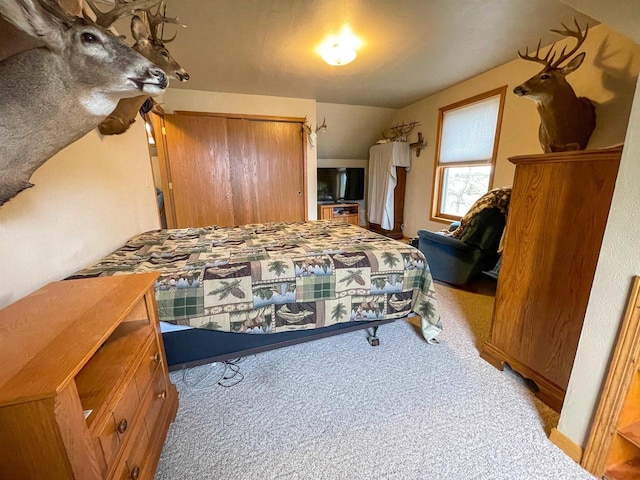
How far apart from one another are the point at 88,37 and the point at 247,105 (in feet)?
10.9

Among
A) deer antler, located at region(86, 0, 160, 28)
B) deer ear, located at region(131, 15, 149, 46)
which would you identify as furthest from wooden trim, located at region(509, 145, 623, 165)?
deer ear, located at region(131, 15, 149, 46)

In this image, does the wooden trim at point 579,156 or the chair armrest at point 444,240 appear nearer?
the wooden trim at point 579,156

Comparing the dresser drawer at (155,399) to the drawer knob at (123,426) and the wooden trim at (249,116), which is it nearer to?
the drawer knob at (123,426)

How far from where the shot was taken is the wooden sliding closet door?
12.8ft

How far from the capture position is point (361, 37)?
2.39 meters

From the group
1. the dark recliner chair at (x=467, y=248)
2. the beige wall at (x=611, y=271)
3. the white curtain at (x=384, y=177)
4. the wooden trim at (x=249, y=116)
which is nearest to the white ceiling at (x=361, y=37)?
the wooden trim at (x=249, y=116)

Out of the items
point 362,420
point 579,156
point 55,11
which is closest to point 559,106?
point 579,156

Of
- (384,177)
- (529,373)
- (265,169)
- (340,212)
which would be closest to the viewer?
(529,373)

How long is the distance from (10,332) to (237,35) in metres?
2.68

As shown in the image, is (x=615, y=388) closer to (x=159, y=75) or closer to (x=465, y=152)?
(x=159, y=75)

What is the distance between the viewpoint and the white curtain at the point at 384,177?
15.1ft

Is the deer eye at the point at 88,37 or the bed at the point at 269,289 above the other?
the deer eye at the point at 88,37

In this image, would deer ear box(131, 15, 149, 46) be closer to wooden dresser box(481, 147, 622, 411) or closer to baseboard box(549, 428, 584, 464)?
wooden dresser box(481, 147, 622, 411)

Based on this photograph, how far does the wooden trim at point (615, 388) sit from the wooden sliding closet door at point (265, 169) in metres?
3.80
